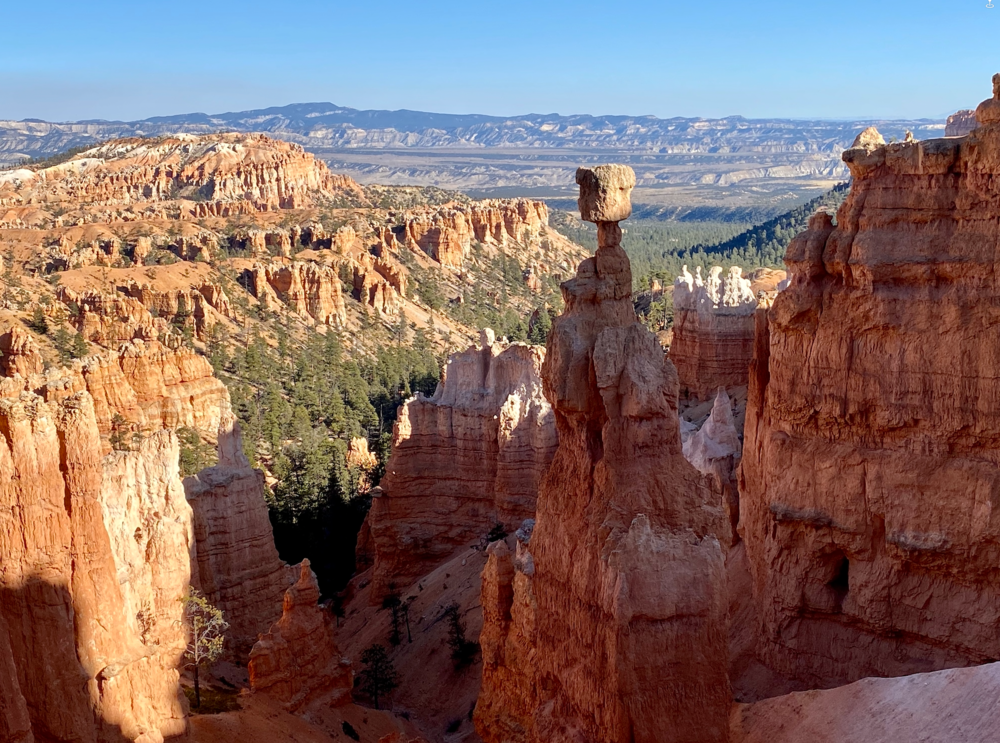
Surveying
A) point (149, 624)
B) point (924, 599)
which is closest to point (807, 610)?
point (924, 599)

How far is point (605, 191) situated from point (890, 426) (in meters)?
5.48

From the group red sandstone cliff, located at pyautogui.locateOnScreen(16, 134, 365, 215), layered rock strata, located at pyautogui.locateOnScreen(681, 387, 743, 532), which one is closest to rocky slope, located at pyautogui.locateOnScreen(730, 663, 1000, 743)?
layered rock strata, located at pyautogui.locateOnScreen(681, 387, 743, 532)

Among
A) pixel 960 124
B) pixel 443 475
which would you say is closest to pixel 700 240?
pixel 960 124

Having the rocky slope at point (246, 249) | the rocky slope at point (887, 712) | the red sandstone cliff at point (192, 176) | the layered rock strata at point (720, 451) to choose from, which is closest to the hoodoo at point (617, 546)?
the rocky slope at point (887, 712)

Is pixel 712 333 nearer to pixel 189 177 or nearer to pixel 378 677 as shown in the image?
pixel 378 677

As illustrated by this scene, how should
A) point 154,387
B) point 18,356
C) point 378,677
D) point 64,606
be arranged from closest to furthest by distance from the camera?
1. point 64,606
2. point 378,677
3. point 154,387
4. point 18,356

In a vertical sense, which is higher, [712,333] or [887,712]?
[712,333]

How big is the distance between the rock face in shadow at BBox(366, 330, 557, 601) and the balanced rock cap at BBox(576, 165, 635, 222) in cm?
1531

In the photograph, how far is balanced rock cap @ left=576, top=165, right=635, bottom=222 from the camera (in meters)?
13.8

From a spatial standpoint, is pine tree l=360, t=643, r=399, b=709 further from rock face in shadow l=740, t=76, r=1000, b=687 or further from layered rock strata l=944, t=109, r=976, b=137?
layered rock strata l=944, t=109, r=976, b=137

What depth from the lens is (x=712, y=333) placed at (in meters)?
33.8

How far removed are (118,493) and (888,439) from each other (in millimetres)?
13340

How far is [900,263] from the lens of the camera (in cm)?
1501

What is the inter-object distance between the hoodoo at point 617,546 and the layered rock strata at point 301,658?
6.17 metres
